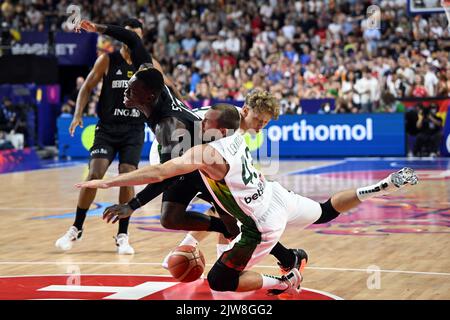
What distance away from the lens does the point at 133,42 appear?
891cm

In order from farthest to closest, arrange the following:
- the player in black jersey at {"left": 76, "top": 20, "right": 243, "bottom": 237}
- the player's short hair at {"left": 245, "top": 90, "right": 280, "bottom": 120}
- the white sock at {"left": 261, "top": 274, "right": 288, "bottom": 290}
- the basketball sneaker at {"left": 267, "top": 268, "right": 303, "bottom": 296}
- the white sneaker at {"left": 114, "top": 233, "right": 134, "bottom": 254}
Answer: the white sneaker at {"left": 114, "top": 233, "right": 134, "bottom": 254}, the player in black jersey at {"left": 76, "top": 20, "right": 243, "bottom": 237}, the player's short hair at {"left": 245, "top": 90, "right": 280, "bottom": 120}, the basketball sneaker at {"left": 267, "top": 268, "right": 303, "bottom": 296}, the white sock at {"left": 261, "top": 274, "right": 288, "bottom": 290}

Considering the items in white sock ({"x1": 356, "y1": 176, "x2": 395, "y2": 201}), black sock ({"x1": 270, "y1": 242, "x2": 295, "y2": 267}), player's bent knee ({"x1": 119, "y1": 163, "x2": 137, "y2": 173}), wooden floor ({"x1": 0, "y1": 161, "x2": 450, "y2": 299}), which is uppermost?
white sock ({"x1": 356, "y1": 176, "x2": 395, "y2": 201})

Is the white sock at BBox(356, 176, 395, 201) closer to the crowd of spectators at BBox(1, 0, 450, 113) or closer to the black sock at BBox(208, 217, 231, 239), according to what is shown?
the black sock at BBox(208, 217, 231, 239)

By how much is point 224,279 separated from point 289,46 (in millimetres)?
19771

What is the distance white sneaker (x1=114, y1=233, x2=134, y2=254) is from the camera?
9.02 m

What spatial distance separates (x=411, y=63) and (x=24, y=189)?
453 inches

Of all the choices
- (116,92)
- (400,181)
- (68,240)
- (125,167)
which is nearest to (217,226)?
(400,181)

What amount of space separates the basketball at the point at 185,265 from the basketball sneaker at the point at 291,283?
0.70 metres

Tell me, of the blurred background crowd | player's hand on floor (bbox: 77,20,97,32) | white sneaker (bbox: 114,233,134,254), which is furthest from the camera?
the blurred background crowd

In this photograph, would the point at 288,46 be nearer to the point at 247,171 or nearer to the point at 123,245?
the point at 123,245

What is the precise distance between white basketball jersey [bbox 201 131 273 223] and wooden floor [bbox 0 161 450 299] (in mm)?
999

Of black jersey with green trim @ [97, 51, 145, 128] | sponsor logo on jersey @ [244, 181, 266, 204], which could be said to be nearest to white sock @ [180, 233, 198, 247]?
sponsor logo on jersey @ [244, 181, 266, 204]
